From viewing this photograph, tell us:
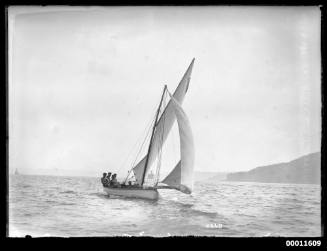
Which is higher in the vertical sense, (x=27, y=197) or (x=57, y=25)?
(x=57, y=25)

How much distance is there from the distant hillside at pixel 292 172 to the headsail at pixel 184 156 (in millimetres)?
737

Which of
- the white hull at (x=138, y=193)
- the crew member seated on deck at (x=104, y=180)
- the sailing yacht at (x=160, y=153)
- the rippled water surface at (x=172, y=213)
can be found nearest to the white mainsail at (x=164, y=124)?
the sailing yacht at (x=160, y=153)

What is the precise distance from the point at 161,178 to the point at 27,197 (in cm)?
188

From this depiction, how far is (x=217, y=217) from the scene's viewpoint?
6.00 meters

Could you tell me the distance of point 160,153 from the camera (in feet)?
21.4

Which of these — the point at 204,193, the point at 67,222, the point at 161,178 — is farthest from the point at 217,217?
the point at 67,222

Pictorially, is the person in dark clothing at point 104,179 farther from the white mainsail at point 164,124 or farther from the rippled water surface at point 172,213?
the white mainsail at point 164,124

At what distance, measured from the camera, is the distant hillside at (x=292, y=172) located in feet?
19.6

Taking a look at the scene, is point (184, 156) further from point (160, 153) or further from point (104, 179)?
point (104, 179)
